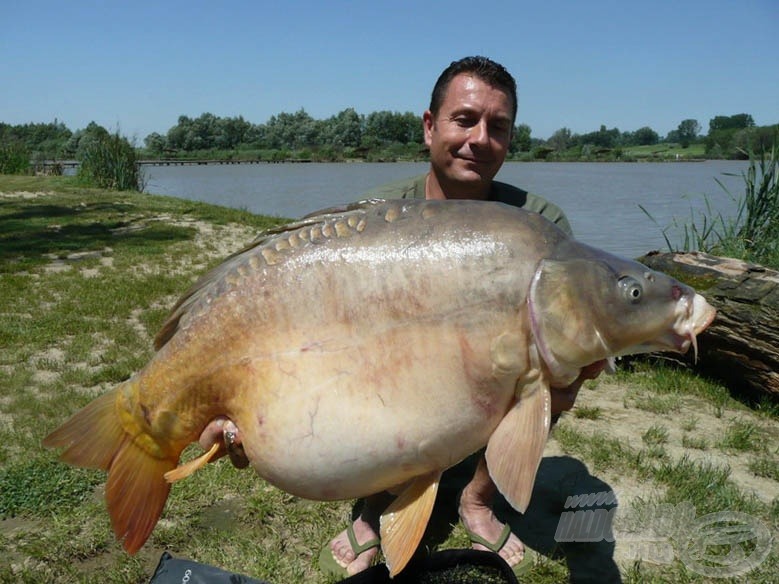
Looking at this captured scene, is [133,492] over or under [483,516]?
over

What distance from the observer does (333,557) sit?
2.20 metres

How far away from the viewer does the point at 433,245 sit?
1.37 metres

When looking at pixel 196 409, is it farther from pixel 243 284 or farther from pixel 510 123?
pixel 510 123

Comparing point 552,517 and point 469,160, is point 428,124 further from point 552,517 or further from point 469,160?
point 552,517

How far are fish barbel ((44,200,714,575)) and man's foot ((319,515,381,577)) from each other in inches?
31.2

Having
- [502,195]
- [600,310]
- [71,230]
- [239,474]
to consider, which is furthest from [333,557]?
[71,230]

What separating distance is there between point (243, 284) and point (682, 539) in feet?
5.89

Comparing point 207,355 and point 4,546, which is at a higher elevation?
point 207,355

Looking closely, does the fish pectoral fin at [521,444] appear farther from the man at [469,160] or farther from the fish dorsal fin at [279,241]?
the man at [469,160]

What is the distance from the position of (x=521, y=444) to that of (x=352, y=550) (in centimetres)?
109

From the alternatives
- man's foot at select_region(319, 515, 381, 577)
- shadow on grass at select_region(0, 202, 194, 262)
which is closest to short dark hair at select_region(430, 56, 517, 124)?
man's foot at select_region(319, 515, 381, 577)

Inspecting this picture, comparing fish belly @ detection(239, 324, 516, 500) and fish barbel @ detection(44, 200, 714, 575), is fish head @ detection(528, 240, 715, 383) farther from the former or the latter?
fish belly @ detection(239, 324, 516, 500)

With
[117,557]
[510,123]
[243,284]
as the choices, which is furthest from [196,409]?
[510,123]

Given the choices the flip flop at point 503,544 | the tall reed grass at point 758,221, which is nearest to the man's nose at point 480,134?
the flip flop at point 503,544
